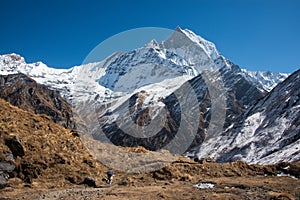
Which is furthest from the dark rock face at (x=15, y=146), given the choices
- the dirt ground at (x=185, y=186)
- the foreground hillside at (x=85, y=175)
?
the dirt ground at (x=185, y=186)

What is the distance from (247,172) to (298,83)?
118987 millimetres

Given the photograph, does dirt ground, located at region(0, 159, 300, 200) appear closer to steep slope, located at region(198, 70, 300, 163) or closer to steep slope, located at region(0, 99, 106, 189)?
steep slope, located at region(0, 99, 106, 189)

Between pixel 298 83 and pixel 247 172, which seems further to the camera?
pixel 298 83

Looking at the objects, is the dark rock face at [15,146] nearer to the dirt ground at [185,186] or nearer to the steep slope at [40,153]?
the steep slope at [40,153]

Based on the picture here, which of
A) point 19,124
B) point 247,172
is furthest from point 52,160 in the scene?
point 247,172

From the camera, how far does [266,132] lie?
4473 inches

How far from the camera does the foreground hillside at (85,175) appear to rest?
19.9 meters

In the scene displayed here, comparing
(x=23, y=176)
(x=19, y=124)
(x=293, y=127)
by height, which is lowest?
(x=23, y=176)

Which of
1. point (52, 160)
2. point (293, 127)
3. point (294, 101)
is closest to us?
point (52, 160)

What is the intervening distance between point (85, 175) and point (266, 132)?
99.9 meters

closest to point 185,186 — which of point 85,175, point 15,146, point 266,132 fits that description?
point 85,175

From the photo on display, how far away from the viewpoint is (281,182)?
22.9m

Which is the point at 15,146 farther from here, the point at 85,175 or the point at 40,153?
the point at 85,175

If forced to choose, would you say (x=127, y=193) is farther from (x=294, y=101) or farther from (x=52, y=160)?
(x=294, y=101)
